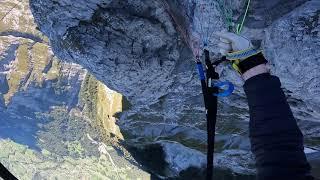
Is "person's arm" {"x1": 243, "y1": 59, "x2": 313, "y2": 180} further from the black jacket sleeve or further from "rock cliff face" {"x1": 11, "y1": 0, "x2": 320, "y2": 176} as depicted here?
"rock cliff face" {"x1": 11, "y1": 0, "x2": 320, "y2": 176}

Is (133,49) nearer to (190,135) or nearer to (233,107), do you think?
(233,107)

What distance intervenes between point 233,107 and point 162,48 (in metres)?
6.02

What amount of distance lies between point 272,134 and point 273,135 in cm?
1

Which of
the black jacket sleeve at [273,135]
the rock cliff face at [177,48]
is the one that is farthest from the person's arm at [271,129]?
the rock cliff face at [177,48]

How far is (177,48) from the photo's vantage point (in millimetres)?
17516

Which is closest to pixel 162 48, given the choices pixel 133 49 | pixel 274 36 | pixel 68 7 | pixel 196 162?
pixel 133 49

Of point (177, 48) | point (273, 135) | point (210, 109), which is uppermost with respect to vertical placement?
point (177, 48)

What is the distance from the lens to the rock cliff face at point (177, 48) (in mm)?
12672

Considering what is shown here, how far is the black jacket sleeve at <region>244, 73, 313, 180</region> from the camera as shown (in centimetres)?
410

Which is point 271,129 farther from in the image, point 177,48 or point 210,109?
point 177,48

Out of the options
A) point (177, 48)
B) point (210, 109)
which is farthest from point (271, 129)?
point (177, 48)

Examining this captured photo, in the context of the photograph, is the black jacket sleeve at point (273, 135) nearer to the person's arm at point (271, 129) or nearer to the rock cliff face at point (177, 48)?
the person's arm at point (271, 129)

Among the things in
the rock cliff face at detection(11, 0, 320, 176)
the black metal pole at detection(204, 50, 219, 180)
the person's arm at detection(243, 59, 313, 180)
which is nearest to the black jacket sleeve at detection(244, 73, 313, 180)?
the person's arm at detection(243, 59, 313, 180)

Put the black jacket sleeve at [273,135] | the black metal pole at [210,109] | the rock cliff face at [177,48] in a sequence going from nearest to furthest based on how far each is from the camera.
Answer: the black jacket sleeve at [273,135], the black metal pole at [210,109], the rock cliff face at [177,48]
